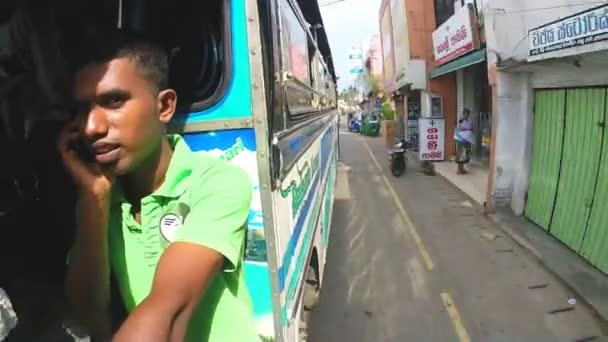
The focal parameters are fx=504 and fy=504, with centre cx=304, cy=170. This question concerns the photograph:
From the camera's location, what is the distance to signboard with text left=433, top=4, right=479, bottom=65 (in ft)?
34.4

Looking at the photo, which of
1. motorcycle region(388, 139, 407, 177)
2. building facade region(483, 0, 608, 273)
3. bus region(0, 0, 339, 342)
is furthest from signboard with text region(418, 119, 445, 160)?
bus region(0, 0, 339, 342)

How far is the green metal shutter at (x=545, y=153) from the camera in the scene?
700 cm

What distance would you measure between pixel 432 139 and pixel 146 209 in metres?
13.3

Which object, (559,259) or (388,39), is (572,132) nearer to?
(559,259)

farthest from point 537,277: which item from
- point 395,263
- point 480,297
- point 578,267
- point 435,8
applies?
point 435,8

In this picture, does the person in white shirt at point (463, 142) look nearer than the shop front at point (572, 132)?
No

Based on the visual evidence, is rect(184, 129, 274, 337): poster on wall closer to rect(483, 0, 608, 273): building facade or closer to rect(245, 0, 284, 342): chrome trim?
rect(245, 0, 284, 342): chrome trim

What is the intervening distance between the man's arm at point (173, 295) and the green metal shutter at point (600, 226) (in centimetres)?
555

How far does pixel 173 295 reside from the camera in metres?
1.11

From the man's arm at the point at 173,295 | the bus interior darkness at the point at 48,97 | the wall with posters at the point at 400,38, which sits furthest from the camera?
the wall with posters at the point at 400,38

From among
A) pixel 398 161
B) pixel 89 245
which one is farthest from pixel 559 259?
pixel 398 161

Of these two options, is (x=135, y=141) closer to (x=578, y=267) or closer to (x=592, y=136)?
(x=578, y=267)

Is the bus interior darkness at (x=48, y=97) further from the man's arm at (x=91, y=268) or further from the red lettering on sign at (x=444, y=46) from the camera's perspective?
the red lettering on sign at (x=444, y=46)

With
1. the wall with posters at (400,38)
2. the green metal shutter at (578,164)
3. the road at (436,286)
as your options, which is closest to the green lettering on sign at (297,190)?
the road at (436,286)
